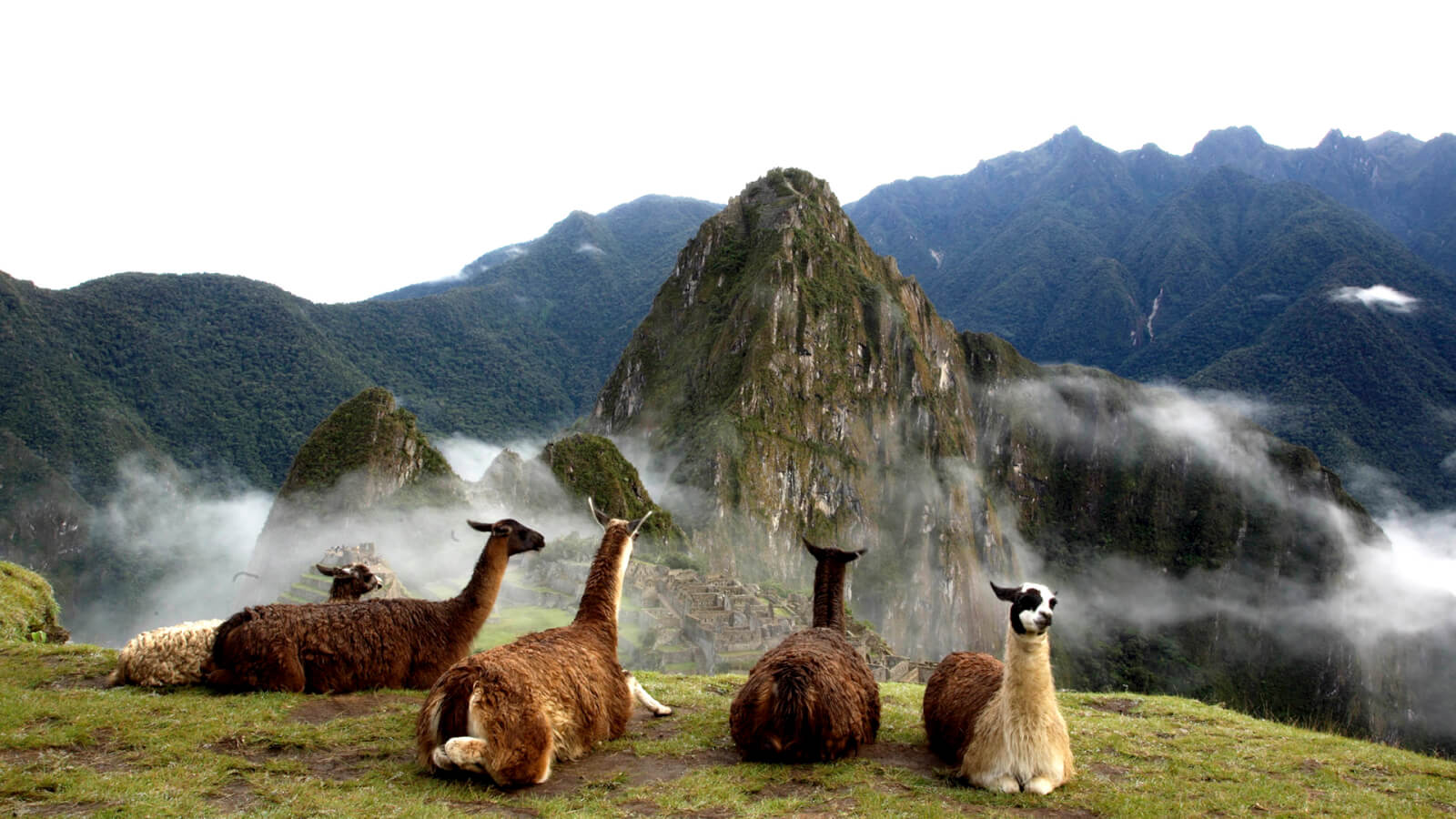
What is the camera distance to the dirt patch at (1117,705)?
8.80 m

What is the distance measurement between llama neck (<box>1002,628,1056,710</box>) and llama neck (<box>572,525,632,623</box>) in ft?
10.2

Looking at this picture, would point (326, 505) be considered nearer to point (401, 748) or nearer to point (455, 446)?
point (401, 748)

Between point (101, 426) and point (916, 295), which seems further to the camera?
Answer: point (916, 295)

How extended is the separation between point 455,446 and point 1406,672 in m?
135

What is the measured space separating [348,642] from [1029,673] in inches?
232

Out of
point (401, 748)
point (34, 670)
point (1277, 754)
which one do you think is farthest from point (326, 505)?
point (1277, 754)

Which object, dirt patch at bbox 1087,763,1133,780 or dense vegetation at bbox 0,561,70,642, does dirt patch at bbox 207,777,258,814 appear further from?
dense vegetation at bbox 0,561,70,642

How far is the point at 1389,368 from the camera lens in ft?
504

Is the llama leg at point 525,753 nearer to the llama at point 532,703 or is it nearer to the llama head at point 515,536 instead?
the llama at point 532,703

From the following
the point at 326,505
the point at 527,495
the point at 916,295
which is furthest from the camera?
the point at 916,295

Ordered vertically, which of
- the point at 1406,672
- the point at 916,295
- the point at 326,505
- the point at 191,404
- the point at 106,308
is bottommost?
the point at 1406,672

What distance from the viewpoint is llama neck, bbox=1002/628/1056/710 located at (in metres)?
5.30

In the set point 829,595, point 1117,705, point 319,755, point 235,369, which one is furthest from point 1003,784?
point 235,369

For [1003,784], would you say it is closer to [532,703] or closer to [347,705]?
[532,703]
